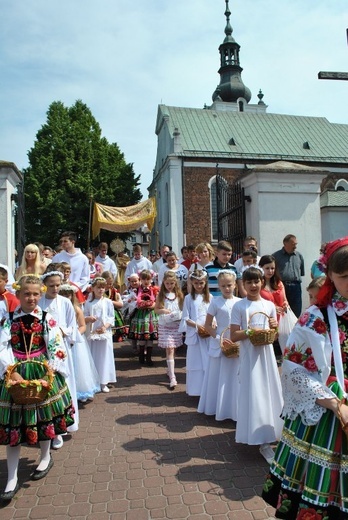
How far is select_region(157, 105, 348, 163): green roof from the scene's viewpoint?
3170 centimetres

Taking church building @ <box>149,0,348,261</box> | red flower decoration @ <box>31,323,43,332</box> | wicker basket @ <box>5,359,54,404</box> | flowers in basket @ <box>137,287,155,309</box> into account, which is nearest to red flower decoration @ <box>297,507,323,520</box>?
wicker basket @ <box>5,359,54,404</box>

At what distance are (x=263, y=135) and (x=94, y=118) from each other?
43.4ft

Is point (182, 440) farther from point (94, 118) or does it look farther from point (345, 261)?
point (94, 118)

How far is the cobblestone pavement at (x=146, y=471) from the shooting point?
3217 mm

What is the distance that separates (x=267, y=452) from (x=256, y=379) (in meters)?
0.66

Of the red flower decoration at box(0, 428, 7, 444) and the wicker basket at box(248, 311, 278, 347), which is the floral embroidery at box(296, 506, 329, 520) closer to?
the wicker basket at box(248, 311, 278, 347)

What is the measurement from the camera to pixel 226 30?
151ft

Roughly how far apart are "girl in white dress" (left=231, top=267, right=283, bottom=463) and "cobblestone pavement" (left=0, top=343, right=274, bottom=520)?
0.84 ft

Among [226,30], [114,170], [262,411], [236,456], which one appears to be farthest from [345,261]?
[226,30]

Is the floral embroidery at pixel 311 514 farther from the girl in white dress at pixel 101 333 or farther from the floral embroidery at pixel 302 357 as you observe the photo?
Answer: the girl in white dress at pixel 101 333

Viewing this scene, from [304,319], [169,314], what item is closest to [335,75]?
[169,314]

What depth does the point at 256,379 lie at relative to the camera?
410 cm

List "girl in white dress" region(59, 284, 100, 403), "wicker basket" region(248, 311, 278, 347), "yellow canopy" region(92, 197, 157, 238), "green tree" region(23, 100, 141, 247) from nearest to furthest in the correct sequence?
1. "wicker basket" region(248, 311, 278, 347)
2. "girl in white dress" region(59, 284, 100, 403)
3. "yellow canopy" region(92, 197, 157, 238)
4. "green tree" region(23, 100, 141, 247)

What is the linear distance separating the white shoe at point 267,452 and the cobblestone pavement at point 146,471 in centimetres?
7
